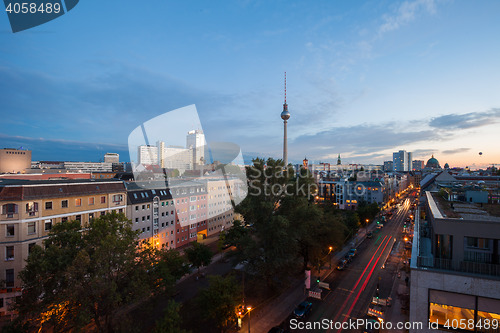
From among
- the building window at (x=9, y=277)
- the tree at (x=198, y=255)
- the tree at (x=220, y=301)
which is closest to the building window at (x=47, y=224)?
the building window at (x=9, y=277)

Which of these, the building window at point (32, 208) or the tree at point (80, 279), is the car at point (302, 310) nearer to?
the tree at point (80, 279)

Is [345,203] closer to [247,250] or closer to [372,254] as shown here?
[372,254]

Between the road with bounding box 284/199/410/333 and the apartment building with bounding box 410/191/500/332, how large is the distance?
11.8 metres

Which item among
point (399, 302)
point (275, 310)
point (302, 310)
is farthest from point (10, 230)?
point (399, 302)

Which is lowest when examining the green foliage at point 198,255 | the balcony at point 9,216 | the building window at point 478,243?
the green foliage at point 198,255

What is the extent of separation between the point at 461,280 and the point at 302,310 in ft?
50.3

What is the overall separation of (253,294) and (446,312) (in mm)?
19922

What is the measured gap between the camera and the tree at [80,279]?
15.2m

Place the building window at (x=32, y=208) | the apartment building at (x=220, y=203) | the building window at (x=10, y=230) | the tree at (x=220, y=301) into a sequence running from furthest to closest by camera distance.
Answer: the apartment building at (x=220, y=203), the building window at (x=32, y=208), the building window at (x=10, y=230), the tree at (x=220, y=301)

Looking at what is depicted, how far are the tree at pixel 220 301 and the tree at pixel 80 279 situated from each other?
5.01 meters

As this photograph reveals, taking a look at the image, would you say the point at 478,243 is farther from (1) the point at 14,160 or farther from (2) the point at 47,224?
(1) the point at 14,160

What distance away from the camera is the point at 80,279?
15.7m

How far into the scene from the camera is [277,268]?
26.5m

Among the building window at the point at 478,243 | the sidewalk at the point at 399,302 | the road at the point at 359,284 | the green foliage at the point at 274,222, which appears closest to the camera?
the building window at the point at 478,243
